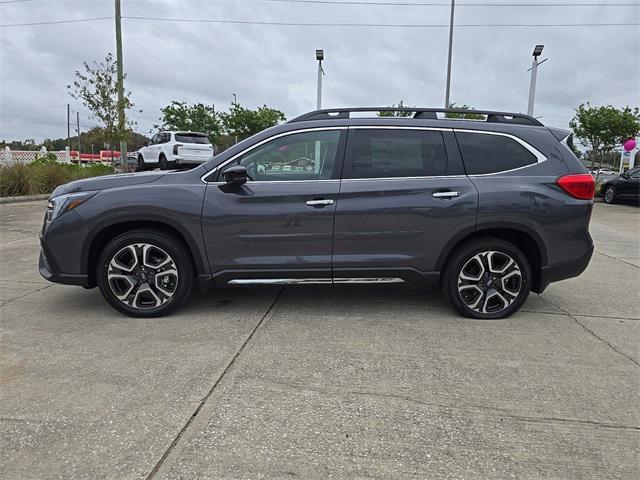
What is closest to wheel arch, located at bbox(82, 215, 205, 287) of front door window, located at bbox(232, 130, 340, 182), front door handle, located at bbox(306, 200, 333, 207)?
front door window, located at bbox(232, 130, 340, 182)

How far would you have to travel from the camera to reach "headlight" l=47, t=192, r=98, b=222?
3979 millimetres

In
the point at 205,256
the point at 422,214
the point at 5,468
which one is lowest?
the point at 5,468

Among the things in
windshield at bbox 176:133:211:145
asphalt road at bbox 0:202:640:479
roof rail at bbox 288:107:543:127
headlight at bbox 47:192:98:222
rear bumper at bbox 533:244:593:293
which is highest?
Result: windshield at bbox 176:133:211:145

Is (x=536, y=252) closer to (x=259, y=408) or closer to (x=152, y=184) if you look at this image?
(x=259, y=408)

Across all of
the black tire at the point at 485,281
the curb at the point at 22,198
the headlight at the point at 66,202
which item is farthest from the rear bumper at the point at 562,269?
the curb at the point at 22,198

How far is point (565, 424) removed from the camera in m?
2.60

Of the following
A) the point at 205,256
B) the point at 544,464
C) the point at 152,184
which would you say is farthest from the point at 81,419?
the point at 544,464

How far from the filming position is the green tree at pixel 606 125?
2367cm

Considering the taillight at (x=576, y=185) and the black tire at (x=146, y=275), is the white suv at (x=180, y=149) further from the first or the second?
the taillight at (x=576, y=185)

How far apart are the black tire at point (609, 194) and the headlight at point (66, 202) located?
19389mm

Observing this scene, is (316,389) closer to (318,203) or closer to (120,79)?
(318,203)

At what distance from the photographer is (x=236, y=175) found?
388 centimetres

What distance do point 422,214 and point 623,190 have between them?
1701 cm

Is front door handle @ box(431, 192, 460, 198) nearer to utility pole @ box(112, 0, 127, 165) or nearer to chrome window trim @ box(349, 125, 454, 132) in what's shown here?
chrome window trim @ box(349, 125, 454, 132)
